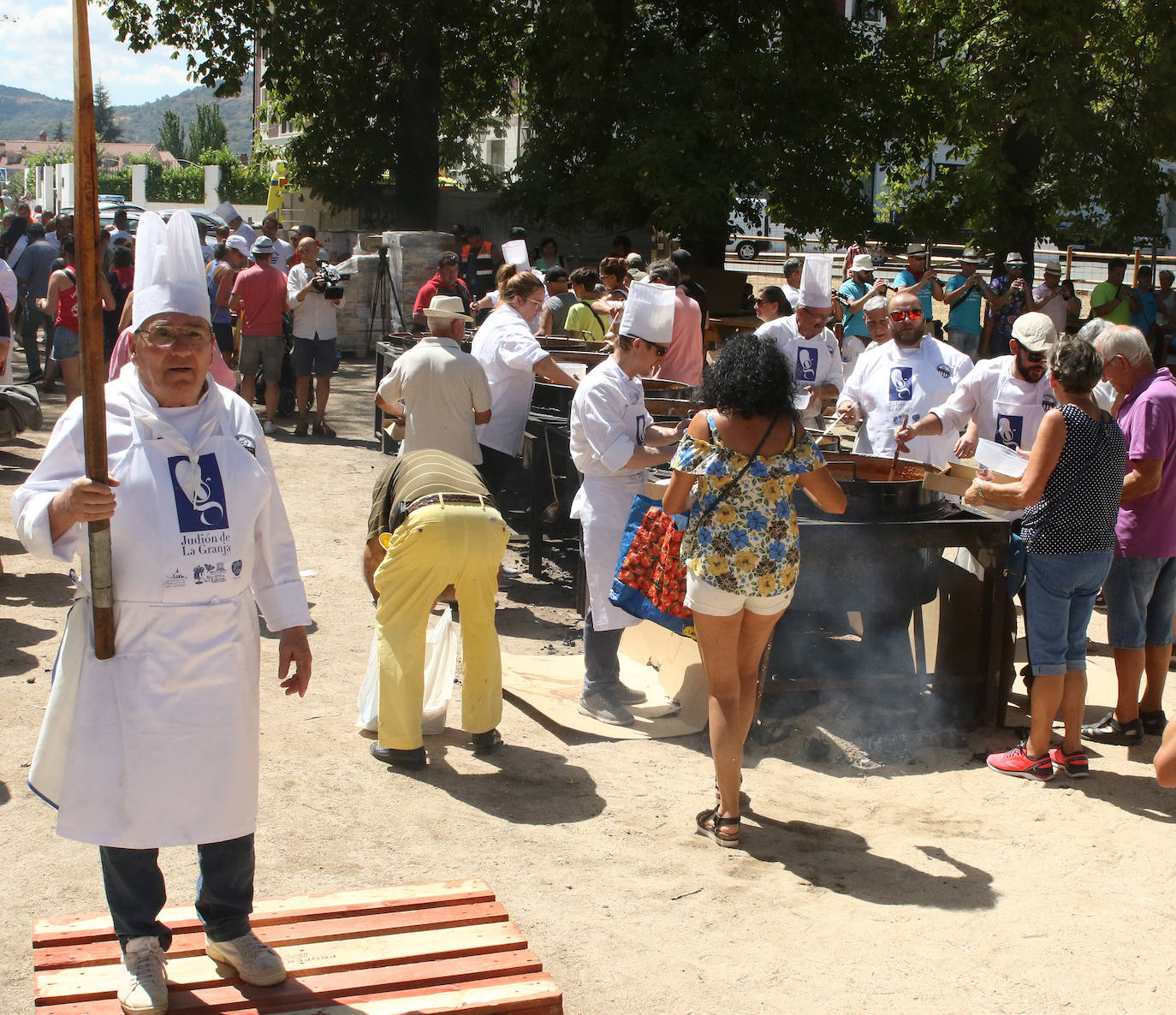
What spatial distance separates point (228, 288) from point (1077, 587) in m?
10.2

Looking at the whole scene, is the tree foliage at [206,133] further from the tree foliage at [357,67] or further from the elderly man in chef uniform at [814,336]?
the elderly man in chef uniform at [814,336]

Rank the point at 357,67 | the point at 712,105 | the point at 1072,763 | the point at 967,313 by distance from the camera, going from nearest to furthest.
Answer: the point at 1072,763
the point at 967,313
the point at 712,105
the point at 357,67

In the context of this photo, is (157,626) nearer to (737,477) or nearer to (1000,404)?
(737,477)

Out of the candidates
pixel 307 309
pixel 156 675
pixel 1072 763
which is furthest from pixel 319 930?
pixel 307 309

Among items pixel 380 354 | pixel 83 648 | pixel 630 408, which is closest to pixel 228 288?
pixel 380 354

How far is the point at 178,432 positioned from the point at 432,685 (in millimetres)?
2876

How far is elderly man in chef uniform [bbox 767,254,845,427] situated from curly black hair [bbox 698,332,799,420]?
3.35 metres

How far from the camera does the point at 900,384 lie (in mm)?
6906

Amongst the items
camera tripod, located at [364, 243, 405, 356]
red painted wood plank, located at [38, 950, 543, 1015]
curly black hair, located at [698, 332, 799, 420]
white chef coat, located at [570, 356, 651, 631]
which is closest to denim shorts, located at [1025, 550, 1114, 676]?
curly black hair, located at [698, 332, 799, 420]

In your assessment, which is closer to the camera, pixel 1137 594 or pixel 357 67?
pixel 1137 594

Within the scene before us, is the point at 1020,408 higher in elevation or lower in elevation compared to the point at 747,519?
higher

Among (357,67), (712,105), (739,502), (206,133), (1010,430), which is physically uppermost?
(206,133)

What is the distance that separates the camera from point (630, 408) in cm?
565

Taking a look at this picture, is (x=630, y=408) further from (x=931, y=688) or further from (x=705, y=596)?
(x=931, y=688)
